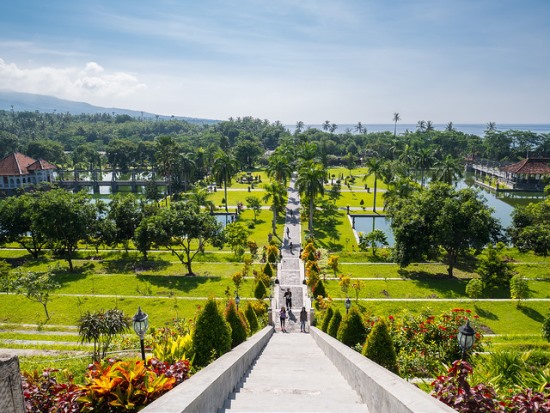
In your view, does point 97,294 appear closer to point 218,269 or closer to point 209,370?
point 218,269

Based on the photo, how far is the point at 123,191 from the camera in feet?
260

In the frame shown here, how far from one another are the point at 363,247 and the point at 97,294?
22.9m

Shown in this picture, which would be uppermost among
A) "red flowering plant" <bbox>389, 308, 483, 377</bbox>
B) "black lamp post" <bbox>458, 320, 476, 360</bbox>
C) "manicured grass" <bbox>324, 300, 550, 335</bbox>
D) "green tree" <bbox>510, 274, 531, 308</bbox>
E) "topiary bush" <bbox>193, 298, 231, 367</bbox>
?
"black lamp post" <bbox>458, 320, 476, 360</bbox>

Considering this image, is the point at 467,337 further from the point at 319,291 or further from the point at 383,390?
the point at 319,291

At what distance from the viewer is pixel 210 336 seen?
11.4m

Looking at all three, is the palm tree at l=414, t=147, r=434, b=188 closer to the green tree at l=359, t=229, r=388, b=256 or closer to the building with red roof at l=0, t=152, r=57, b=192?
the green tree at l=359, t=229, r=388, b=256

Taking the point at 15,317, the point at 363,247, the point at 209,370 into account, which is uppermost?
the point at 209,370

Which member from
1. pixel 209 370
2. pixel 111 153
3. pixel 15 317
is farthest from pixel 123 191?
pixel 209 370

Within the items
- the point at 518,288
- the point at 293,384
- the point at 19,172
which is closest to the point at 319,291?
the point at 518,288

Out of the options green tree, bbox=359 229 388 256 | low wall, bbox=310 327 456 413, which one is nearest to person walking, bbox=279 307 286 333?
low wall, bbox=310 327 456 413

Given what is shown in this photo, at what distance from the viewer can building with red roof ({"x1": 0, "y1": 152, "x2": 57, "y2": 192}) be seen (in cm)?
6831

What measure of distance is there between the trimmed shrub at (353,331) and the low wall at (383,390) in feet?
18.9

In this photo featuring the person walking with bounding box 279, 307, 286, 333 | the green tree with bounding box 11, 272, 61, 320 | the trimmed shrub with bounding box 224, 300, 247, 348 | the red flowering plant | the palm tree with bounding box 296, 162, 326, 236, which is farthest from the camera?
the palm tree with bounding box 296, 162, 326, 236

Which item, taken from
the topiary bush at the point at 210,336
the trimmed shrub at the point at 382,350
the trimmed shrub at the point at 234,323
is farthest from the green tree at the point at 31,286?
the trimmed shrub at the point at 382,350
